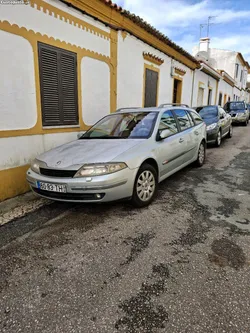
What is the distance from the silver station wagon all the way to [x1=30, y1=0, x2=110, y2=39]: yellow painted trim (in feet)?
7.69

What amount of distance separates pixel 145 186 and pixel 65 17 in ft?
13.4

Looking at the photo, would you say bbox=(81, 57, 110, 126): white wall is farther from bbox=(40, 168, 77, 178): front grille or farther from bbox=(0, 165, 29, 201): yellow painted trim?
bbox=(40, 168, 77, 178): front grille

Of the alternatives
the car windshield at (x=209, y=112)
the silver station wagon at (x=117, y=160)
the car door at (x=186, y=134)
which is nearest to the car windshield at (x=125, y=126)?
the silver station wagon at (x=117, y=160)

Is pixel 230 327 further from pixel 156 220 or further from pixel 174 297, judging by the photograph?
pixel 156 220

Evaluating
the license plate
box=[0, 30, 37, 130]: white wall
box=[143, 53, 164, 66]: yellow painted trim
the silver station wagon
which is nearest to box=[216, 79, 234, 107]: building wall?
box=[143, 53, 164, 66]: yellow painted trim

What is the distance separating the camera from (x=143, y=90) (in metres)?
8.84

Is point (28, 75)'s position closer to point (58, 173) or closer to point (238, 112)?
point (58, 173)

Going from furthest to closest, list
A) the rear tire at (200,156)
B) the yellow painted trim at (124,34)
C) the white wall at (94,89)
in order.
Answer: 1. the yellow painted trim at (124,34)
2. the rear tire at (200,156)
3. the white wall at (94,89)

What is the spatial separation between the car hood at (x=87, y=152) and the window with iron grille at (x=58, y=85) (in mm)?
1422

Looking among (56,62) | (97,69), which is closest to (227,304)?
(56,62)

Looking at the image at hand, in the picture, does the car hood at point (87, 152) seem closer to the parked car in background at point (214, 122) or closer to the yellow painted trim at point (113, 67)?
the yellow painted trim at point (113, 67)

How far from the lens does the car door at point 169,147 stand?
424 cm

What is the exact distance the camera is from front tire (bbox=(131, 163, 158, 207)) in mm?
3676

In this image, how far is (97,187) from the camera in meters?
3.24
